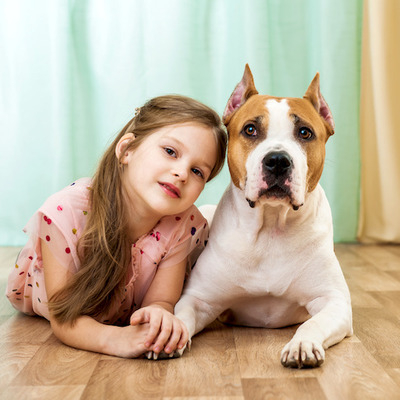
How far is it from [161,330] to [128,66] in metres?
2.34

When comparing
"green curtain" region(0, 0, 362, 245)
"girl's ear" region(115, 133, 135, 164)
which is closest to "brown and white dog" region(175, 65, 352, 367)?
"girl's ear" region(115, 133, 135, 164)

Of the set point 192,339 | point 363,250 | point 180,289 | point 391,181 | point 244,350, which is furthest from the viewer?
point 391,181

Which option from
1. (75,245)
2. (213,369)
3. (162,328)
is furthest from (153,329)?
(75,245)

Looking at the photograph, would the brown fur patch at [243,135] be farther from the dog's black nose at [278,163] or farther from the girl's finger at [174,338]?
the girl's finger at [174,338]

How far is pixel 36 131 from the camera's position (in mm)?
3605

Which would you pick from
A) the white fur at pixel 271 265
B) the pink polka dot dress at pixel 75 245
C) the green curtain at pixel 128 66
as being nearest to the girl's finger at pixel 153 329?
the white fur at pixel 271 265

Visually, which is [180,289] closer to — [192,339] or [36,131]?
[192,339]

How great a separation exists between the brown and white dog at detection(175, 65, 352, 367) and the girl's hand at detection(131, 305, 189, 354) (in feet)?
0.44

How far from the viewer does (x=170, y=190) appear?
174 cm

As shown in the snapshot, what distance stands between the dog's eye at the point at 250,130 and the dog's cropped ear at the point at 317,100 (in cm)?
25

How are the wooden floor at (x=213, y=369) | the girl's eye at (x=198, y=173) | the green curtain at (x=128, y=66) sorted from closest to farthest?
the wooden floor at (x=213, y=369)
the girl's eye at (x=198, y=173)
the green curtain at (x=128, y=66)

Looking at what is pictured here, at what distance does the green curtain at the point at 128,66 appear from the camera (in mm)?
3520

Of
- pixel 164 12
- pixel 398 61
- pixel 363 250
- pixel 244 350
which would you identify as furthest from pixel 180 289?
pixel 398 61

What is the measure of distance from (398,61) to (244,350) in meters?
2.72
